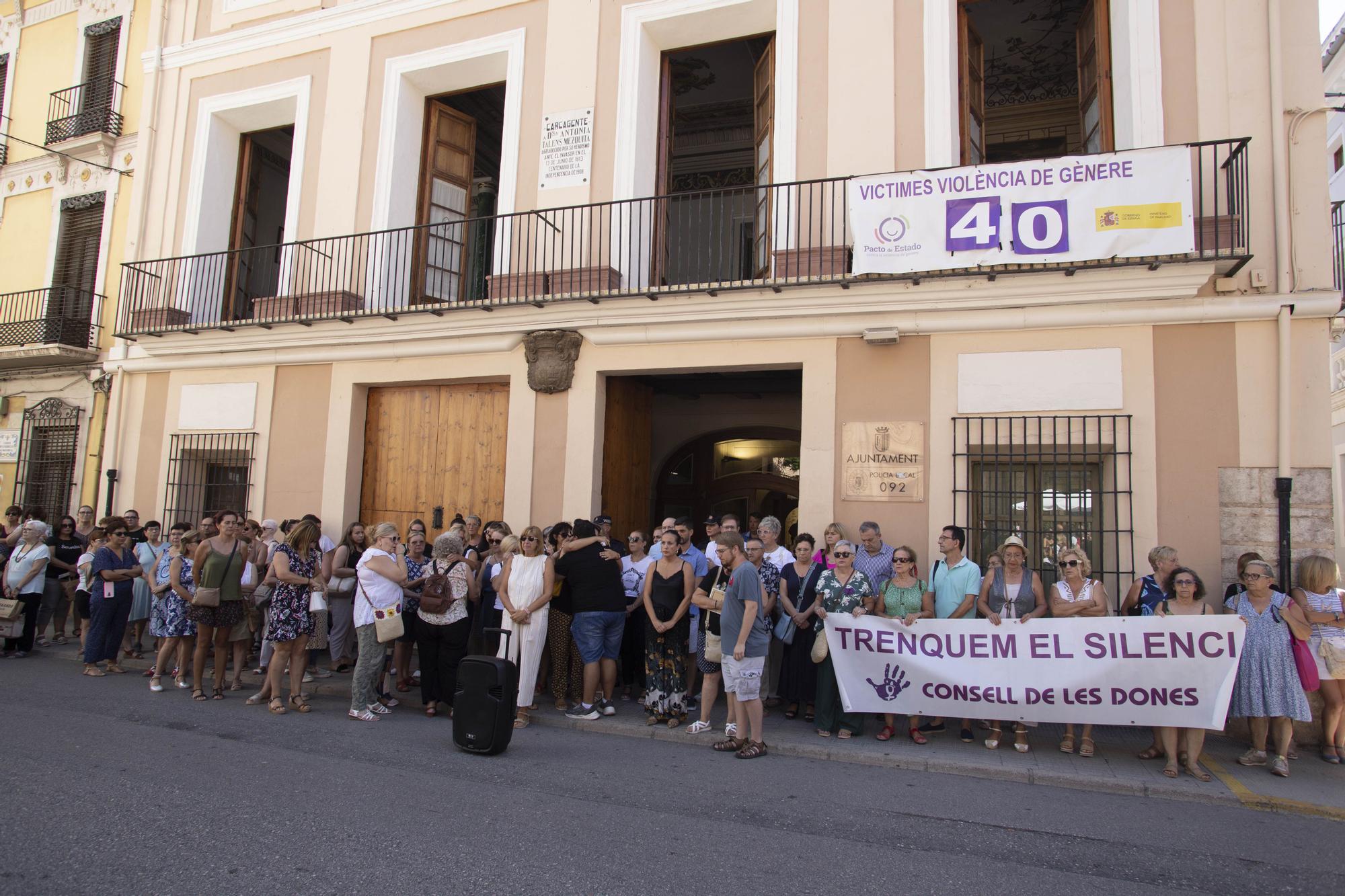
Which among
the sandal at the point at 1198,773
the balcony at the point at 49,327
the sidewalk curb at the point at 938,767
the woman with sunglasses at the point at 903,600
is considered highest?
the balcony at the point at 49,327

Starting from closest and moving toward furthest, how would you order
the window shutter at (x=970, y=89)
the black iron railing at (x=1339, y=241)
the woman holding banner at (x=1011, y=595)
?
the woman holding banner at (x=1011, y=595) → the black iron railing at (x=1339, y=241) → the window shutter at (x=970, y=89)

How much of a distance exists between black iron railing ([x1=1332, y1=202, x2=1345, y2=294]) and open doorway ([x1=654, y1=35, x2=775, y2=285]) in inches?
230

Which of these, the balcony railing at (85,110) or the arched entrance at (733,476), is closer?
the arched entrance at (733,476)

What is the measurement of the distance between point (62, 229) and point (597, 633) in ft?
43.9

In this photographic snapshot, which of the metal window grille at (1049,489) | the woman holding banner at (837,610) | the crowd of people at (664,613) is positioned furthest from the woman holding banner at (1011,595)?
the metal window grille at (1049,489)

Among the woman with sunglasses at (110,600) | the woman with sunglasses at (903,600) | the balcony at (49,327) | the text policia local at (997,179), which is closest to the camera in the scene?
the woman with sunglasses at (903,600)

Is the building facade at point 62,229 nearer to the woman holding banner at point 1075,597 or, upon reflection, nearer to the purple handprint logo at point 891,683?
the purple handprint logo at point 891,683

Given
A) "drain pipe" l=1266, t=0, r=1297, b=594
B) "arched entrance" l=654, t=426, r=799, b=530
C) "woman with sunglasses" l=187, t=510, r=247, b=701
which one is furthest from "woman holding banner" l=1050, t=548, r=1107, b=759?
"woman with sunglasses" l=187, t=510, r=247, b=701

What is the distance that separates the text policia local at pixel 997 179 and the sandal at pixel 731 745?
5.40m

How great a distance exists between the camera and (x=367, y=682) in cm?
712

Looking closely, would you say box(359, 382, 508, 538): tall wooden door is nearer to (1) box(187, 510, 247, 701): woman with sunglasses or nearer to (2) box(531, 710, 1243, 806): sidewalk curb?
(1) box(187, 510, 247, 701): woman with sunglasses

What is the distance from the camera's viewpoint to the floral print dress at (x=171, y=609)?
8062mm

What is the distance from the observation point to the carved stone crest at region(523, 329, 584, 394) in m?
9.96

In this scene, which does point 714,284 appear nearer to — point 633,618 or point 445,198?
point 633,618
